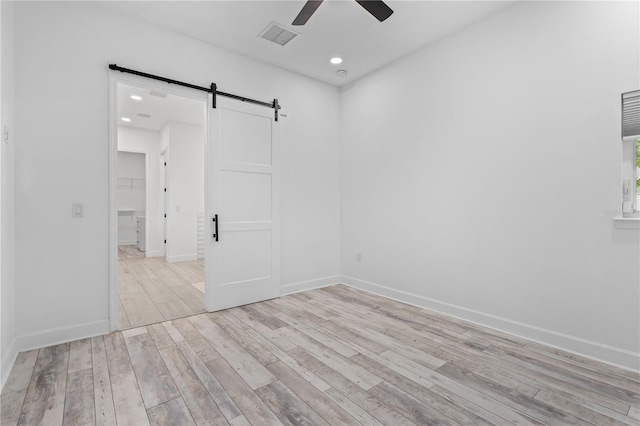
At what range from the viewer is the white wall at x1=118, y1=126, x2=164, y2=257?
7230 millimetres

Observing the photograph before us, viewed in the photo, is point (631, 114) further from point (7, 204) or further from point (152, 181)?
point (152, 181)

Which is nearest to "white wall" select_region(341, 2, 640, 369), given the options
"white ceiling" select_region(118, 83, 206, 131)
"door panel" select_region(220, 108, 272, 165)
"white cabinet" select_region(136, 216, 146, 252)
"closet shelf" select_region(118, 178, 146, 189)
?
"door panel" select_region(220, 108, 272, 165)

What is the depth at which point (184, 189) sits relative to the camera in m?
6.96

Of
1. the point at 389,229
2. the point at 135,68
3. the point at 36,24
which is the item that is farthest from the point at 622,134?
the point at 36,24

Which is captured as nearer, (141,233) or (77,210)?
(77,210)

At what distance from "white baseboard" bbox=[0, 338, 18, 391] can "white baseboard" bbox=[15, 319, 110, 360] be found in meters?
0.08

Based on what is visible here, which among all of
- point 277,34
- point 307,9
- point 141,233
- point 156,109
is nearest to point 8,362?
point 307,9

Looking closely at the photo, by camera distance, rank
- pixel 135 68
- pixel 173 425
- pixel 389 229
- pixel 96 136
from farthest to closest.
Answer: pixel 389 229 → pixel 135 68 → pixel 96 136 → pixel 173 425

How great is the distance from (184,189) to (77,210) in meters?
4.32

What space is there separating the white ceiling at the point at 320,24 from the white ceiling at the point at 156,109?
1653 millimetres

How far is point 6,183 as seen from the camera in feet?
7.48

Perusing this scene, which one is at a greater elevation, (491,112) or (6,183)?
(491,112)

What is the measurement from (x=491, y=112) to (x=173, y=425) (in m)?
3.44

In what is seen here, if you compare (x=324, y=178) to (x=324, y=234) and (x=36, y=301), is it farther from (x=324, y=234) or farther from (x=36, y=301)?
(x=36, y=301)
